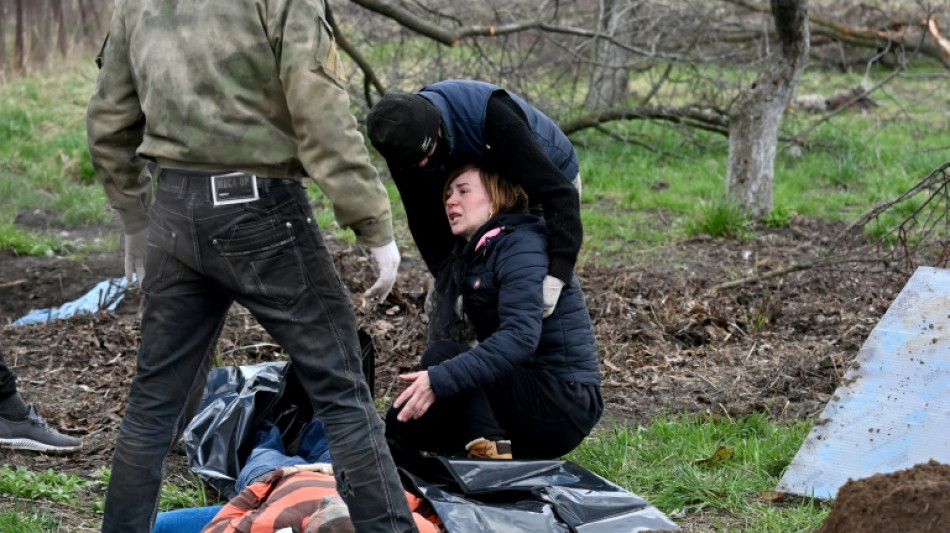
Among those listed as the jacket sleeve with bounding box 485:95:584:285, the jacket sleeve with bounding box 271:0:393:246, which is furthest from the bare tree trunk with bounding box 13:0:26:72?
the jacket sleeve with bounding box 271:0:393:246

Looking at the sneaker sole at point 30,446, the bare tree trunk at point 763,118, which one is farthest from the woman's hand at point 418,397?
the bare tree trunk at point 763,118

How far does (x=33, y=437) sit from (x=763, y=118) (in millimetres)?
5259

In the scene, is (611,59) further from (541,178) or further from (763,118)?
(541,178)

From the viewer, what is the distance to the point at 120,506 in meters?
3.06

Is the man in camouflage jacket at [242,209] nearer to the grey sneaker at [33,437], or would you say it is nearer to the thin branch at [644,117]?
the grey sneaker at [33,437]

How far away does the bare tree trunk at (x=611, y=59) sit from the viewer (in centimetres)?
968

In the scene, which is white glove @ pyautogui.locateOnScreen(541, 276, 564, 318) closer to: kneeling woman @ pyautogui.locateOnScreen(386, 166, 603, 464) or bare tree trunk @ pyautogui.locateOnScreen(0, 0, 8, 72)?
kneeling woman @ pyautogui.locateOnScreen(386, 166, 603, 464)

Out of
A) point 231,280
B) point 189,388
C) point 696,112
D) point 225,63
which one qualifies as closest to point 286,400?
point 189,388

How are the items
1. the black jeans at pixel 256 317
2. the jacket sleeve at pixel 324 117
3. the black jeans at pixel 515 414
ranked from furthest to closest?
the black jeans at pixel 515 414 < the black jeans at pixel 256 317 < the jacket sleeve at pixel 324 117

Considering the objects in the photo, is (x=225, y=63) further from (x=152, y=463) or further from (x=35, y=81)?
(x=35, y=81)

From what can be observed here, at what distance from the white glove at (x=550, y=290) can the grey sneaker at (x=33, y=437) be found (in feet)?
6.14

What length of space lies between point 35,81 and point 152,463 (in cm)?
1072

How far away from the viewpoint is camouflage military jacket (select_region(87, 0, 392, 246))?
2.79 metres

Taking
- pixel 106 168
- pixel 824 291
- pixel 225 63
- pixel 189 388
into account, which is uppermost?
pixel 225 63
